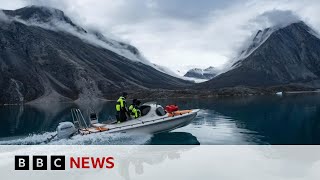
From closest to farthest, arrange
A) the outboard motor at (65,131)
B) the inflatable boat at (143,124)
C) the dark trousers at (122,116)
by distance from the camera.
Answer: the outboard motor at (65,131) < the inflatable boat at (143,124) < the dark trousers at (122,116)

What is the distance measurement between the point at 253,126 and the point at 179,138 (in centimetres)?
1273

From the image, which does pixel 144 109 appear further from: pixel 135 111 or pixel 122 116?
pixel 122 116

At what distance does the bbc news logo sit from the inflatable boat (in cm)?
667

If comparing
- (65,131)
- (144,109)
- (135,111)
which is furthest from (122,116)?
(65,131)

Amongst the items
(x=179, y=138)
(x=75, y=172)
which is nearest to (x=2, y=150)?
(x=75, y=172)

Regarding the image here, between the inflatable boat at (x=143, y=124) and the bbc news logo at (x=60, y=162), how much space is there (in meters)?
6.67

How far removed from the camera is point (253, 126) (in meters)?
45.9

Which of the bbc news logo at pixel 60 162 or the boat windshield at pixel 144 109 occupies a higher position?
the boat windshield at pixel 144 109

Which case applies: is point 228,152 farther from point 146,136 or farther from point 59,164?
point 59,164

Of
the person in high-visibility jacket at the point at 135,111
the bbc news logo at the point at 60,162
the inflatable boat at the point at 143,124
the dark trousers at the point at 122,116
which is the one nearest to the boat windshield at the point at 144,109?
the inflatable boat at the point at 143,124

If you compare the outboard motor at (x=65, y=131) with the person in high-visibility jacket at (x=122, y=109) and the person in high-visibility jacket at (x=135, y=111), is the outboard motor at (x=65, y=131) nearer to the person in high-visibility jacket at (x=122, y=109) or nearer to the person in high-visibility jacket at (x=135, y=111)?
the person in high-visibility jacket at (x=122, y=109)

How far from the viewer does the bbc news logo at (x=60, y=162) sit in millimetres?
23359

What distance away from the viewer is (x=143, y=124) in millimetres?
34812

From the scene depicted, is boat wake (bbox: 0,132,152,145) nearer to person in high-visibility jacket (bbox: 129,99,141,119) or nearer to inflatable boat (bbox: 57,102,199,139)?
inflatable boat (bbox: 57,102,199,139)
